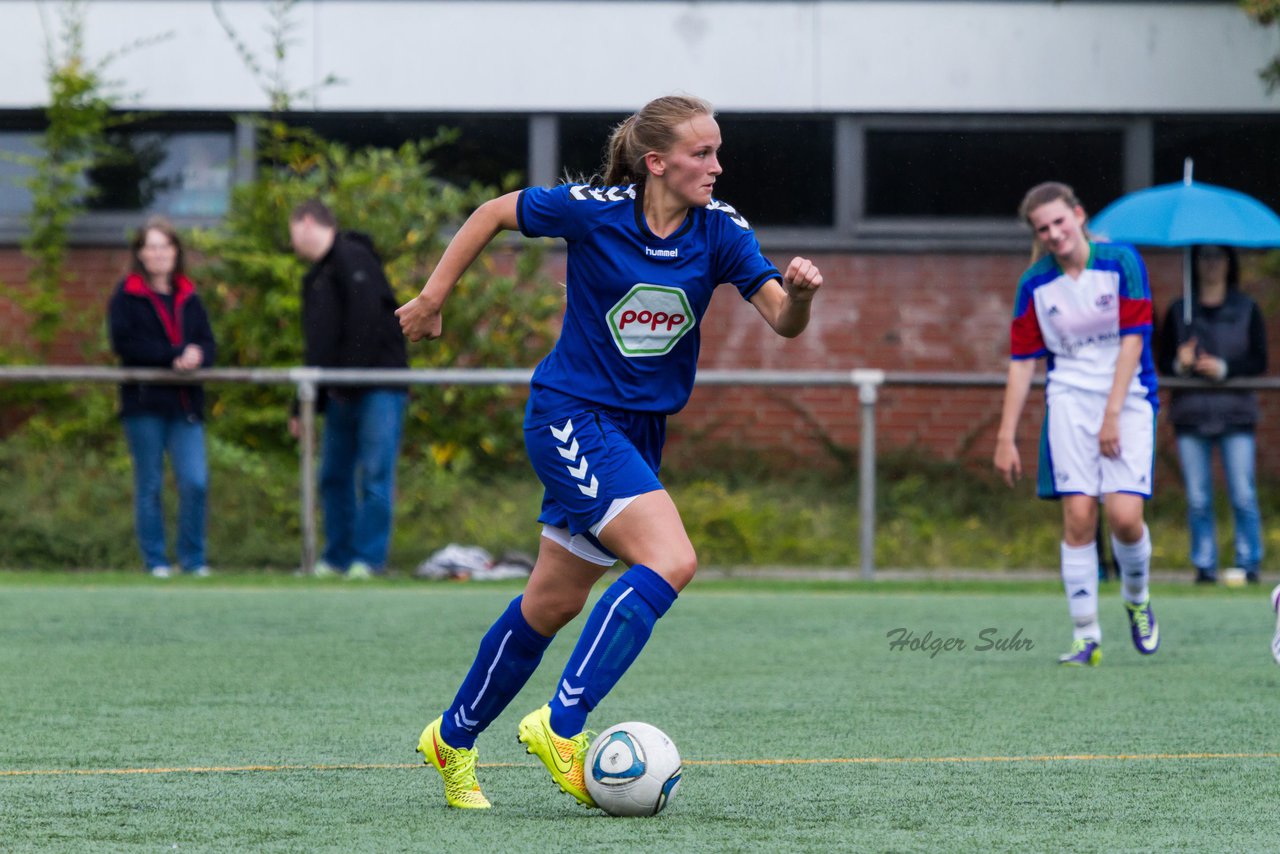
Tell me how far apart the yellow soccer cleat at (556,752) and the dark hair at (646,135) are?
1.30 metres

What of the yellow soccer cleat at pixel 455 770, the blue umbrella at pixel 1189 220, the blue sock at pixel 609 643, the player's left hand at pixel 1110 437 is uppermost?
the blue umbrella at pixel 1189 220

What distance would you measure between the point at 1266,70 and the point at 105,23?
28.2ft

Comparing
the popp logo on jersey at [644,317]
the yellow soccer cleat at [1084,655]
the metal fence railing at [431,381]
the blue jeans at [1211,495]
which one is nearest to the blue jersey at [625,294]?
the popp logo on jersey at [644,317]

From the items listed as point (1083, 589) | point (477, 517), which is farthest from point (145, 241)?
point (1083, 589)

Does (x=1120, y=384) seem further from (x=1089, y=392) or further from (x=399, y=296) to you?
(x=399, y=296)

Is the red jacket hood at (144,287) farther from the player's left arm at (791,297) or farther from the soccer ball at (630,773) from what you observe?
the soccer ball at (630,773)

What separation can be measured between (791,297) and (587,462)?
1.96 feet

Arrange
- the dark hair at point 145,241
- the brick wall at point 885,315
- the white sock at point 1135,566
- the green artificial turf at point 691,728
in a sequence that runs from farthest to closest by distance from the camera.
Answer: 1. the brick wall at point 885,315
2. the dark hair at point 145,241
3. the white sock at point 1135,566
4. the green artificial turf at point 691,728

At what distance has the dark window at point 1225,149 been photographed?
47.9 feet

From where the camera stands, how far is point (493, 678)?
454 cm

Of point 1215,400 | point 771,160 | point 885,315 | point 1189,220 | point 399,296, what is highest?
point 771,160

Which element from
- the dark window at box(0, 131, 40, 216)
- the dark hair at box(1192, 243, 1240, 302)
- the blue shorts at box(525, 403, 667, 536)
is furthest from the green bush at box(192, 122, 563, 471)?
the blue shorts at box(525, 403, 667, 536)

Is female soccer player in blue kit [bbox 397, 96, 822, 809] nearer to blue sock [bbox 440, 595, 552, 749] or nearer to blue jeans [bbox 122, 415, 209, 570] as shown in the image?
blue sock [bbox 440, 595, 552, 749]

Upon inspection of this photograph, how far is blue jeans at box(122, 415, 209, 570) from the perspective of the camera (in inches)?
423
